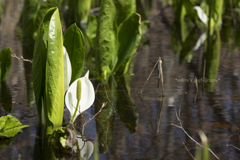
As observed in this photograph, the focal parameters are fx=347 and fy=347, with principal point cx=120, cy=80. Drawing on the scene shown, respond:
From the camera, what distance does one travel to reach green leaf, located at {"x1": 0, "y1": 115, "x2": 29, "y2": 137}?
0.84 metres

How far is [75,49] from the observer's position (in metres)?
0.98

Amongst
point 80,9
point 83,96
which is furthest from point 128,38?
point 80,9

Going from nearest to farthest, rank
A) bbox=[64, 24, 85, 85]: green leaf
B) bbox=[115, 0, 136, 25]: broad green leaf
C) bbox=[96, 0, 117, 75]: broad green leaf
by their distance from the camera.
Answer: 1. bbox=[64, 24, 85, 85]: green leaf
2. bbox=[96, 0, 117, 75]: broad green leaf
3. bbox=[115, 0, 136, 25]: broad green leaf

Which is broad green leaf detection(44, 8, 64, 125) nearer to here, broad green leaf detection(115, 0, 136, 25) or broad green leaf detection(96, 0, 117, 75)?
broad green leaf detection(96, 0, 117, 75)

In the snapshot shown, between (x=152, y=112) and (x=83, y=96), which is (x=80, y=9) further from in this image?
(x=83, y=96)

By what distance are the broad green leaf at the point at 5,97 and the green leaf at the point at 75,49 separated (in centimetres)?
24

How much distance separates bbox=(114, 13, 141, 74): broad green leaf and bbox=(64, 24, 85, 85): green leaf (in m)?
0.37

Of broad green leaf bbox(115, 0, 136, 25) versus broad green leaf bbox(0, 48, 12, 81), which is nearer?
broad green leaf bbox(0, 48, 12, 81)

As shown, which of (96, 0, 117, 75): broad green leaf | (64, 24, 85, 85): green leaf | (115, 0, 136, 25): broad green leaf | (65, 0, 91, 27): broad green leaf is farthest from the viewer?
(65, 0, 91, 27): broad green leaf

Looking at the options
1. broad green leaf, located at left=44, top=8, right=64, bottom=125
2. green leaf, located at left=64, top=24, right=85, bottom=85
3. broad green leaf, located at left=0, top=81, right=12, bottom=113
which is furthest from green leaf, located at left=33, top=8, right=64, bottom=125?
broad green leaf, located at left=0, top=81, right=12, bottom=113

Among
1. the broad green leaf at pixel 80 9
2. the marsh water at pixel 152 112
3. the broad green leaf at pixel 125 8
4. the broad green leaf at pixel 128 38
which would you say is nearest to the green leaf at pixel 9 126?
the marsh water at pixel 152 112

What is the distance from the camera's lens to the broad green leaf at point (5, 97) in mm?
1062

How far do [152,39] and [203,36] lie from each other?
34 centimetres

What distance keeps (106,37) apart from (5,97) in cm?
42
